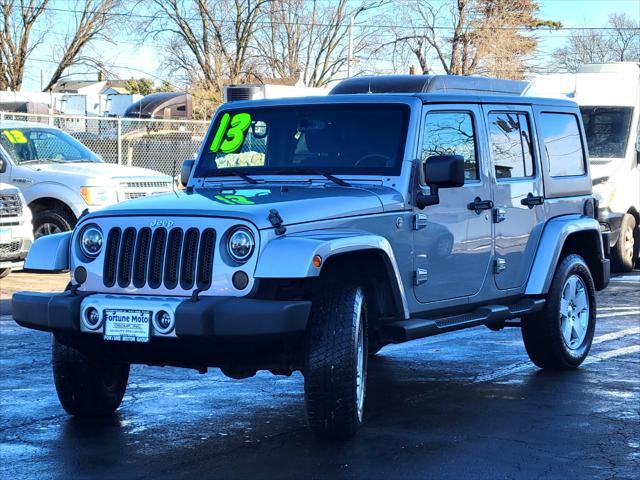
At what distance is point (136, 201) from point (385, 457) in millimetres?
1971

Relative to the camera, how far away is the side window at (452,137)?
298 inches

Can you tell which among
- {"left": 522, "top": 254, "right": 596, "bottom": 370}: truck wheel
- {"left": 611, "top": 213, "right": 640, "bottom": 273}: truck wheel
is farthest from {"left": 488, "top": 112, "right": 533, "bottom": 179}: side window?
{"left": 611, "top": 213, "right": 640, "bottom": 273}: truck wheel

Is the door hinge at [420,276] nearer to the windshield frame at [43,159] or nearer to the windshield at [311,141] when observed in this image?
the windshield at [311,141]

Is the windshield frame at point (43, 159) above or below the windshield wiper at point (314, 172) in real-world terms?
below

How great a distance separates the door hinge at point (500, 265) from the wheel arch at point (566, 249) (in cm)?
39

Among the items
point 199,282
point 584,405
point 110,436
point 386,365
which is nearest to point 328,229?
point 199,282

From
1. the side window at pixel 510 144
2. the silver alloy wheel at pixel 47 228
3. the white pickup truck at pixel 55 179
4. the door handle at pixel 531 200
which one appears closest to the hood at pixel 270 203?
the side window at pixel 510 144

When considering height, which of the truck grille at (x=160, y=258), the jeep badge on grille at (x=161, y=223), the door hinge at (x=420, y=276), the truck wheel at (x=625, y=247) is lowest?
the truck wheel at (x=625, y=247)

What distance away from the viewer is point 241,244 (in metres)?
6.07

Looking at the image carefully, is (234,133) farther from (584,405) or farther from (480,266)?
(584,405)

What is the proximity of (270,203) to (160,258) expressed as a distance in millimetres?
644

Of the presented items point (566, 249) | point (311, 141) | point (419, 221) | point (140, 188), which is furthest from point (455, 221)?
point (140, 188)

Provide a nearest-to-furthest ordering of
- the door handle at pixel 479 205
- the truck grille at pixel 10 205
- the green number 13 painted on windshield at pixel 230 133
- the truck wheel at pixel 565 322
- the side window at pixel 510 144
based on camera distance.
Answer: the door handle at pixel 479 205, the green number 13 painted on windshield at pixel 230 133, the side window at pixel 510 144, the truck wheel at pixel 565 322, the truck grille at pixel 10 205

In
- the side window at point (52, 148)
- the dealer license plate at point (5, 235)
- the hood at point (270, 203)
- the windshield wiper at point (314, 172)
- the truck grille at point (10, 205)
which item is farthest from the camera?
the side window at point (52, 148)
